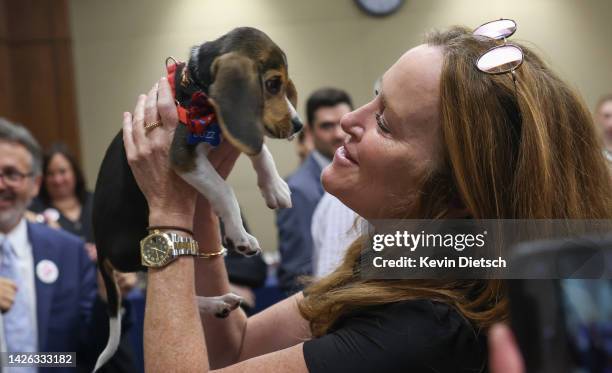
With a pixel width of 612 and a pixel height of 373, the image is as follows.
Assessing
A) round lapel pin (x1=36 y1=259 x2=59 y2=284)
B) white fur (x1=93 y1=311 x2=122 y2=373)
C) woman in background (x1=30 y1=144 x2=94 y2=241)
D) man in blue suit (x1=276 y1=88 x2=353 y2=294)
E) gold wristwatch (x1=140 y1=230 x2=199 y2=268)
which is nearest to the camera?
gold wristwatch (x1=140 y1=230 x2=199 y2=268)

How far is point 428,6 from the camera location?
1.21m

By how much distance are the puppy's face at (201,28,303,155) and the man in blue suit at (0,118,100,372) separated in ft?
1.69

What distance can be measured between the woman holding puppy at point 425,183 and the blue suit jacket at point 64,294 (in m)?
0.37

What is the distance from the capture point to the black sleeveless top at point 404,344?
0.81 metres

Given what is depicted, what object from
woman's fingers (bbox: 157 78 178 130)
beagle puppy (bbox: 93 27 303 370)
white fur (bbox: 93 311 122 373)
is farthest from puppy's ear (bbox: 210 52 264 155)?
white fur (bbox: 93 311 122 373)

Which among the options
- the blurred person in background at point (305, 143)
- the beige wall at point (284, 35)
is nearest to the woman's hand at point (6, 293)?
the beige wall at point (284, 35)

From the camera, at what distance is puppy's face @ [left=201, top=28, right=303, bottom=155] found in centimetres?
78

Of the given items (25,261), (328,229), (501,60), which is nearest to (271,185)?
(501,60)

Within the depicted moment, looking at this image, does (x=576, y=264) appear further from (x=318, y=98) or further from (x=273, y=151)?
(x=318, y=98)

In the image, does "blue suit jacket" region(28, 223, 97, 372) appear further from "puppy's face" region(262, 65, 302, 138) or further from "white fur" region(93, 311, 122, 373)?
"puppy's face" region(262, 65, 302, 138)

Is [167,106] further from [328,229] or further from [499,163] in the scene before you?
[328,229]

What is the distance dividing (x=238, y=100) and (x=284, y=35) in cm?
36

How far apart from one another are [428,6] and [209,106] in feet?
1.77

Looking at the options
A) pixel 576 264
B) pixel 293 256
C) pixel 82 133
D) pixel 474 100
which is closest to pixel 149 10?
pixel 82 133
